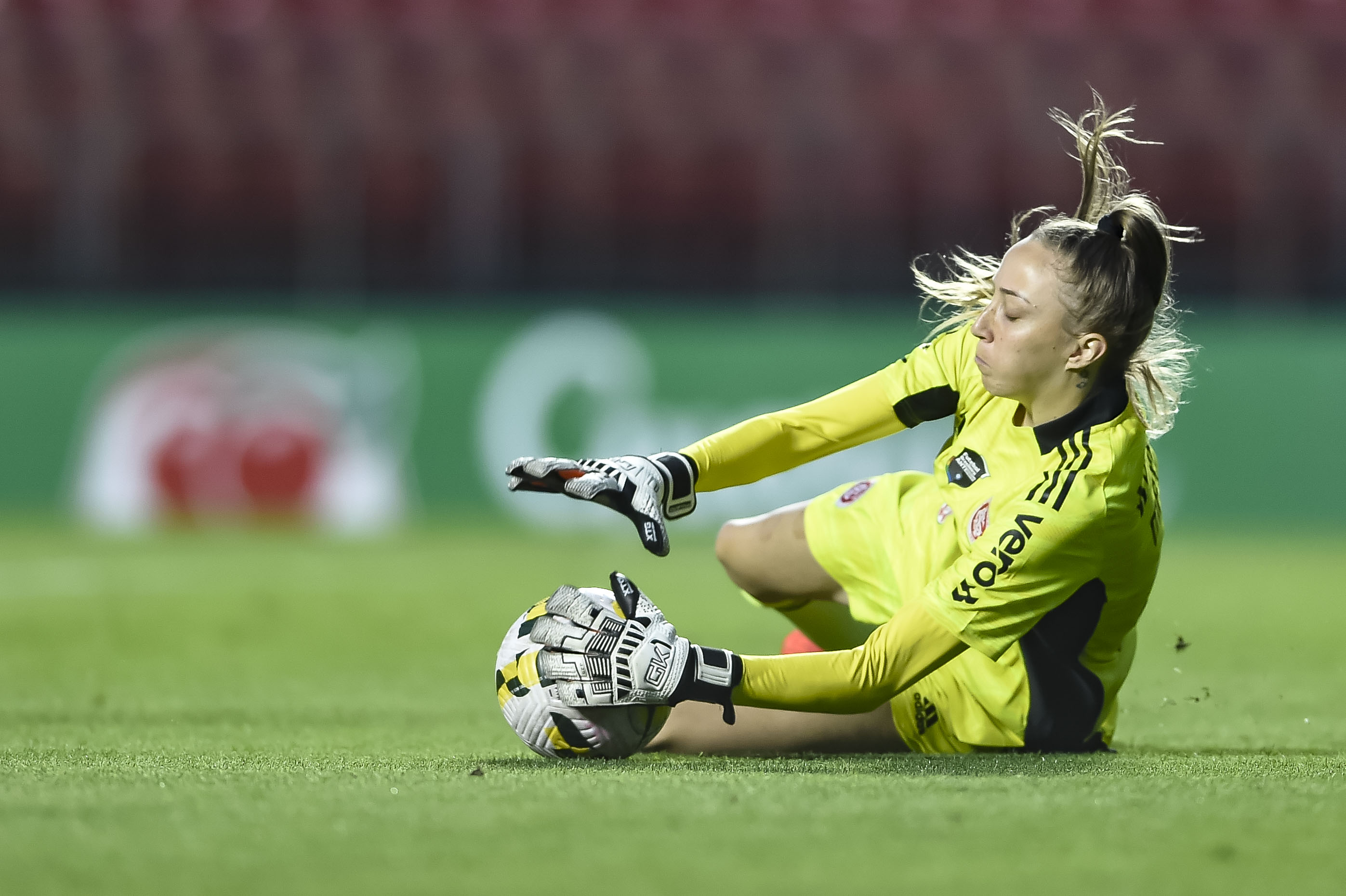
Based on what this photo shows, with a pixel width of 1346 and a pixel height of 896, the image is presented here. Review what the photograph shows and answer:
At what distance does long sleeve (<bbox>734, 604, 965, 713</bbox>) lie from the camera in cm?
341

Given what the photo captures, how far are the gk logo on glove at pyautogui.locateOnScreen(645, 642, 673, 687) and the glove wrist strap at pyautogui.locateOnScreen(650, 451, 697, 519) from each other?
328mm

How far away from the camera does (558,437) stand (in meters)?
11.1

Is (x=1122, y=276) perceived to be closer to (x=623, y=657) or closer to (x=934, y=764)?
(x=934, y=764)

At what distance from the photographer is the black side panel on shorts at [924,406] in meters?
3.97

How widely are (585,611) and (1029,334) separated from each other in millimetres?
1159

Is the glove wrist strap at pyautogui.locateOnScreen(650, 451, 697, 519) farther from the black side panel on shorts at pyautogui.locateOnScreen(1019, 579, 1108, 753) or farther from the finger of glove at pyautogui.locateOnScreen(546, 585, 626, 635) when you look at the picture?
the black side panel on shorts at pyautogui.locateOnScreen(1019, 579, 1108, 753)

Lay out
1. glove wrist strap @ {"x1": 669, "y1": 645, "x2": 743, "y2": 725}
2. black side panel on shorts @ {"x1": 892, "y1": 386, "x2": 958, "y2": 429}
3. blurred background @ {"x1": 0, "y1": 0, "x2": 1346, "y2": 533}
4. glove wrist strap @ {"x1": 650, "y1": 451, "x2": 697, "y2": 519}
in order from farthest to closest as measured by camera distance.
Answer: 1. blurred background @ {"x1": 0, "y1": 0, "x2": 1346, "y2": 533}
2. black side panel on shorts @ {"x1": 892, "y1": 386, "x2": 958, "y2": 429}
3. glove wrist strap @ {"x1": 650, "y1": 451, "x2": 697, "y2": 519}
4. glove wrist strap @ {"x1": 669, "y1": 645, "x2": 743, "y2": 725}

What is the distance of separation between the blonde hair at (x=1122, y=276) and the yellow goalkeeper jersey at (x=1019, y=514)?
10 cm

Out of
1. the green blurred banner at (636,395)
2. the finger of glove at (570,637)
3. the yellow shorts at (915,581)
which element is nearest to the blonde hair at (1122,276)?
the yellow shorts at (915,581)

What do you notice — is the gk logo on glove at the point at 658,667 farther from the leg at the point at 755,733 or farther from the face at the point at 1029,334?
the face at the point at 1029,334

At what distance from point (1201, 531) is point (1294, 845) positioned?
9106 mm

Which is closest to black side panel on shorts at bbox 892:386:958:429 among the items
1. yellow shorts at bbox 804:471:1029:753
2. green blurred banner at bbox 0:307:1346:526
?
yellow shorts at bbox 804:471:1029:753

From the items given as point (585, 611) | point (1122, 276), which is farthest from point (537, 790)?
point (1122, 276)

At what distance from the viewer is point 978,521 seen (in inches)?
148
